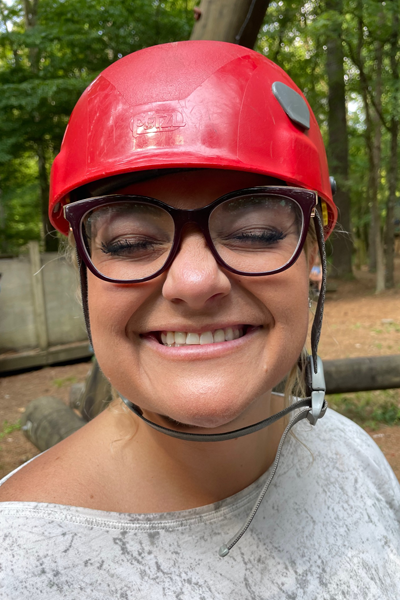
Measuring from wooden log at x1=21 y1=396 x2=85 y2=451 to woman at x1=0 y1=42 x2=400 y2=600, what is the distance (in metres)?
2.08

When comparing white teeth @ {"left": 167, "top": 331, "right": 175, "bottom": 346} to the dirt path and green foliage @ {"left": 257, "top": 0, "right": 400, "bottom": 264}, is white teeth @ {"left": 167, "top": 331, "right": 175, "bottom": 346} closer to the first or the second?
the dirt path

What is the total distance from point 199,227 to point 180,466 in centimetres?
62

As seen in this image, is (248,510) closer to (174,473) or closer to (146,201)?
(174,473)

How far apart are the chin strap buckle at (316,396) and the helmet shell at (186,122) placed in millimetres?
510

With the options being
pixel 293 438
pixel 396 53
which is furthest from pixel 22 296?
pixel 396 53

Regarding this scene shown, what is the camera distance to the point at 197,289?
946 millimetres

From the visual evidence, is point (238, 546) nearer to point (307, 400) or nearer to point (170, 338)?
point (307, 400)

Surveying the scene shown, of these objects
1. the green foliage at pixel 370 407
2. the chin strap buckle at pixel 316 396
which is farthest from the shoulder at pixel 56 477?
the green foliage at pixel 370 407

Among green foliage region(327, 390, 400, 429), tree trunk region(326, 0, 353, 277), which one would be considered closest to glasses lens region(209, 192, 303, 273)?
green foliage region(327, 390, 400, 429)

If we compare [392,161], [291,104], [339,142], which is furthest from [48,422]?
[339,142]

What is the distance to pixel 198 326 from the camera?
1.00m

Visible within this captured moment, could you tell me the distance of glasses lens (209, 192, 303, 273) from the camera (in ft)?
3.35

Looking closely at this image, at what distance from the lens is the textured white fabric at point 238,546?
0.96 meters

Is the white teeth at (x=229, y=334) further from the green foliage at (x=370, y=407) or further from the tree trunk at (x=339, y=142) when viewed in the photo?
the tree trunk at (x=339, y=142)
